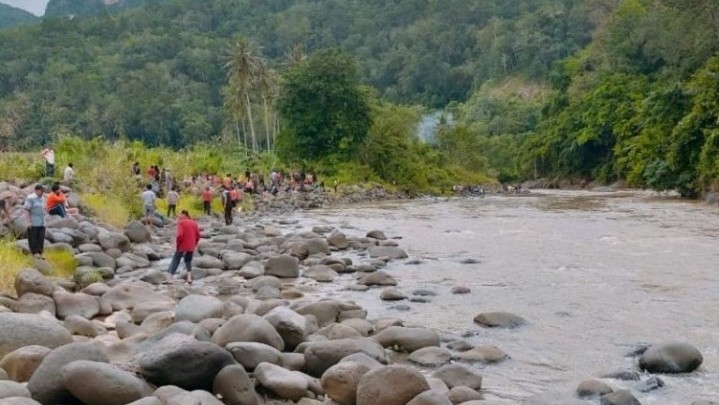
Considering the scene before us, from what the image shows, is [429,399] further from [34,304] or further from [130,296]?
[130,296]

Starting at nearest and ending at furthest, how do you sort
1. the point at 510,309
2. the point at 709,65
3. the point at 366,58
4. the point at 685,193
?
the point at 510,309 < the point at 685,193 < the point at 709,65 < the point at 366,58

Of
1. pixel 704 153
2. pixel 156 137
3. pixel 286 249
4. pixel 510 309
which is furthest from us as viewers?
pixel 156 137

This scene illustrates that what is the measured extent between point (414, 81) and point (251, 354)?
134194 millimetres

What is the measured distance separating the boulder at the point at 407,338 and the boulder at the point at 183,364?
2864 millimetres

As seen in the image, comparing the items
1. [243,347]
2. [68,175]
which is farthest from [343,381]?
[68,175]

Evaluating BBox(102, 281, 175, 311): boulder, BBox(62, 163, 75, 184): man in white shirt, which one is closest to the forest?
BBox(62, 163, 75, 184): man in white shirt

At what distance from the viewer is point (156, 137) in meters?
105

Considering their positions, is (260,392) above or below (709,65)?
below

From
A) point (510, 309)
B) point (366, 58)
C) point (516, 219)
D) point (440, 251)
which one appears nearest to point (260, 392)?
point (510, 309)

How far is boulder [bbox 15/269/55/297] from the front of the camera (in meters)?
11.3

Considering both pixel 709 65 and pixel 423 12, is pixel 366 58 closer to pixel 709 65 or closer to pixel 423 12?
pixel 423 12

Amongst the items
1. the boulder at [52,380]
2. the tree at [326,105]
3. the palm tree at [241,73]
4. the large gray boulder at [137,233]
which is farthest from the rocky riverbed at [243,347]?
the palm tree at [241,73]

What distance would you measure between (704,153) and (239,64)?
124ft

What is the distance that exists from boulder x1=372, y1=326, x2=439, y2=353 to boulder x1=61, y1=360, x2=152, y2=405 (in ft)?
12.7
